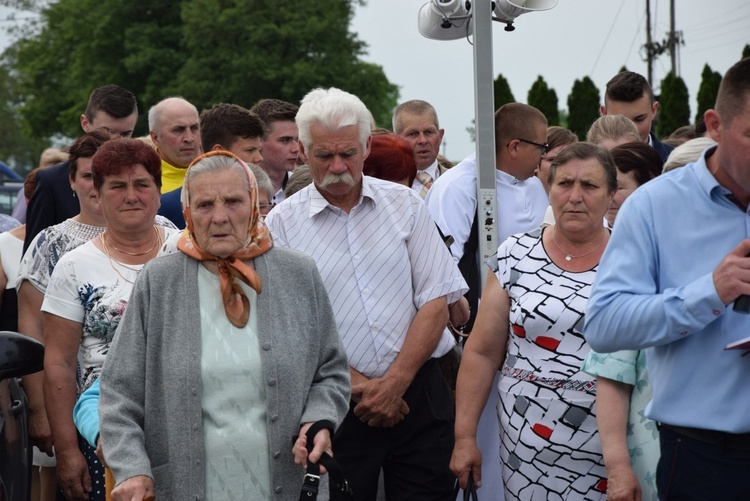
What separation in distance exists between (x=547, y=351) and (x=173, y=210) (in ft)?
8.33

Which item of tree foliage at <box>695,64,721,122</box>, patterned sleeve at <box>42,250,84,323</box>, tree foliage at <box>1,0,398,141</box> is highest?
tree foliage at <box>1,0,398,141</box>

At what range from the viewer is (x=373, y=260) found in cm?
443

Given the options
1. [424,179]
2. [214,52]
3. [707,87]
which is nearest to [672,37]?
[707,87]

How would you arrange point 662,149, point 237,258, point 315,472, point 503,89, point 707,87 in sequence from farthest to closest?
point 503,89
point 707,87
point 662,149
point 237,258
point 315,472

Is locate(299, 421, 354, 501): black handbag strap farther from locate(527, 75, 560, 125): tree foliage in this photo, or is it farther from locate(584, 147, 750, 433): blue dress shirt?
locate(527, 75, 560, 125): tree foliage

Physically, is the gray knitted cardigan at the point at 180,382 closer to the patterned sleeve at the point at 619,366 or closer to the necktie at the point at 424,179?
the patterned sleeve at the point at 619,366

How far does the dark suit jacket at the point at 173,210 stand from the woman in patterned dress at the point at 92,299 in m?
1.35

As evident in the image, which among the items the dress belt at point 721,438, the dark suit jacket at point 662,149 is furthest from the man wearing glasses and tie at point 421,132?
the dress belt at point 721,438

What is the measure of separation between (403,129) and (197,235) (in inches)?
195

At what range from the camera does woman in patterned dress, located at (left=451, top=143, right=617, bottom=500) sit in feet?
13.5

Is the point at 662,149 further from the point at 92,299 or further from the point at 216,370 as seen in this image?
the point at 216,370

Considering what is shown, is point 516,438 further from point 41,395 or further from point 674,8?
point 674,8

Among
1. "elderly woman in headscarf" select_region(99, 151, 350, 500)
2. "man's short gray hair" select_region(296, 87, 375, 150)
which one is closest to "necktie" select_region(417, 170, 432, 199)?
"man's short gray hair" select_region(296, 87, 375, 150)

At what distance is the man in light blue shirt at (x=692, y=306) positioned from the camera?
9.57ft
